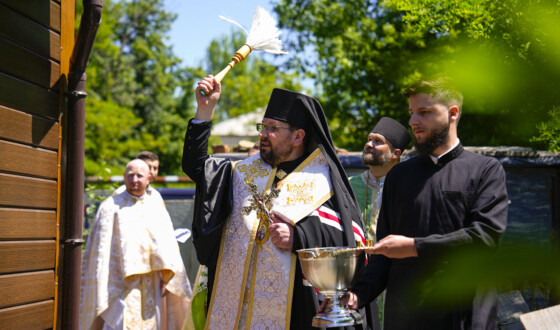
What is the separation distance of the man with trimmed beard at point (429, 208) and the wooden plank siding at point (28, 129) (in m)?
2.11

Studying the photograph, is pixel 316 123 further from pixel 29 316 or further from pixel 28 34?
pixel 29 316

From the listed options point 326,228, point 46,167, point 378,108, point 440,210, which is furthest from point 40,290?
point 378,108

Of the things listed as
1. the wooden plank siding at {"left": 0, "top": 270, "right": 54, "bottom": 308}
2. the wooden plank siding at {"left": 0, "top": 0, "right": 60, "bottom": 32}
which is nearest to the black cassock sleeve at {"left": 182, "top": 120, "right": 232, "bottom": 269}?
the wooden plank siding at {"left": 0, "top": 270, "right": 54, "bottom": 308}

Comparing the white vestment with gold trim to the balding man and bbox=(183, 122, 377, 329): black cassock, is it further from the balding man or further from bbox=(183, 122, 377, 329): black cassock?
bbox=(183, 122, 377, 329): black cassock

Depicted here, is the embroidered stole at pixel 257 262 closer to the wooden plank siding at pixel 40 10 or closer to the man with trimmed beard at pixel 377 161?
the man with trimmed beard at pixel 377 161

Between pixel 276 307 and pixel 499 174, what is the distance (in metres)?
1.91

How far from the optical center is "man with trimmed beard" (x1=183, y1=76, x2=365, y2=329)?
425 cm

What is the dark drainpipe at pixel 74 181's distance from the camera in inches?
176

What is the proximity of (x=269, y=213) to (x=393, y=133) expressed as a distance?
203 centimetres

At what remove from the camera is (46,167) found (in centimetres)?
425

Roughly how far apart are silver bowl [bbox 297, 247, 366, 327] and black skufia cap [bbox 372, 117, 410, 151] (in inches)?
126

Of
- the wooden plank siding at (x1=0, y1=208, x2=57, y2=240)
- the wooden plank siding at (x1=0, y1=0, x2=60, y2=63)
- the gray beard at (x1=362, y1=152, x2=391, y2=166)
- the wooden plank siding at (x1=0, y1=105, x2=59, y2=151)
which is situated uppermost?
the wooden plank siding at (x1=0, y1=0, x2=60, y2=63)

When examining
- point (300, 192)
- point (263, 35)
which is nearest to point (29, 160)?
point (263, 35)

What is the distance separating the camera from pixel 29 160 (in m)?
3.99
